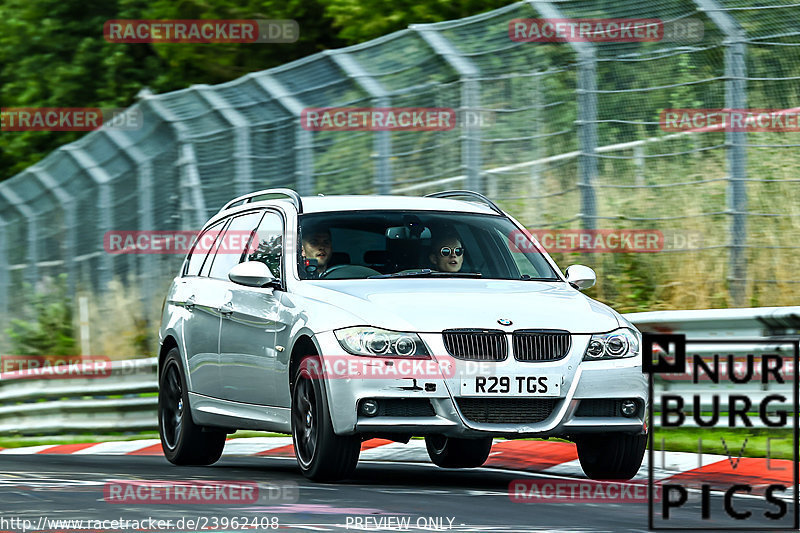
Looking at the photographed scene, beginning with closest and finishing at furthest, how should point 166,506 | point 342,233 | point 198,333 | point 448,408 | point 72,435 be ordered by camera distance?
point 166,506 → point 448,408 → point 342,233 → point 198,333 → point 72,435

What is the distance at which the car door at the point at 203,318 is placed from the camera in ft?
37.9

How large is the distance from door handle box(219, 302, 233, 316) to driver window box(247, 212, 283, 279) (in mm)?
343

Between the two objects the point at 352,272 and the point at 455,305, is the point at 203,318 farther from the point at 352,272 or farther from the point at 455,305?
the point at 455,305

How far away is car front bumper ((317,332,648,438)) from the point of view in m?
9.28

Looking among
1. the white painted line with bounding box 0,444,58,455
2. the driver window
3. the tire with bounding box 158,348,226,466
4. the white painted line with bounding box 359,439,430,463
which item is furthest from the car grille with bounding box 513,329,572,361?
the white painted line with bounding box 0,444,58,455

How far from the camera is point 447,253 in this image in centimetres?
1107

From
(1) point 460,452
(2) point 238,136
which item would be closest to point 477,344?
(1) point 460,452

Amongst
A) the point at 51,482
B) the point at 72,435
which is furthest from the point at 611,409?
the point at 72,435

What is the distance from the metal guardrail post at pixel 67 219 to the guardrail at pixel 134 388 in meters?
3.68

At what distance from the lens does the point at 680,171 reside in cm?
1516

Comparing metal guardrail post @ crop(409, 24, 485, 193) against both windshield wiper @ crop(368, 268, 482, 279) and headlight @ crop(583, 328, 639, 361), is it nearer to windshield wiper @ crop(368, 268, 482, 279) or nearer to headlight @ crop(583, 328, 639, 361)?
windshield wiper @ crop(368, 268, 482, 279)

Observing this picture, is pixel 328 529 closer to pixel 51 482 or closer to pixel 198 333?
pixel 51 482

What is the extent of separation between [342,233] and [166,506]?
2.73 meters

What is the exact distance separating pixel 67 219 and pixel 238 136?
418 cm
